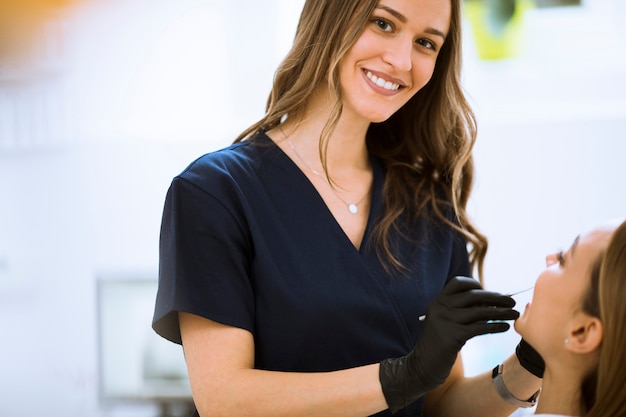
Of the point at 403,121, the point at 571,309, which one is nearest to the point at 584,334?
the point at 571,309

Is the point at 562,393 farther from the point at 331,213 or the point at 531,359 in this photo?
the point at 331,213

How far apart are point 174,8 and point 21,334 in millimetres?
1424

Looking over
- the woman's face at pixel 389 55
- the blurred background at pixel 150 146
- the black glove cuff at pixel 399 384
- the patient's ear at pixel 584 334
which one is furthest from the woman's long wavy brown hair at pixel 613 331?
the blurred background at pixel 150 146

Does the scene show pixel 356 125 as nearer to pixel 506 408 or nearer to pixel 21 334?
pixel 506 408

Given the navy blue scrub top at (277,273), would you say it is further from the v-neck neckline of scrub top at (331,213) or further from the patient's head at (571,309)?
the patient's head at (571,309)

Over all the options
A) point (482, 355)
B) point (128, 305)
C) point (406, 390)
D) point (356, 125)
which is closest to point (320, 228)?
point (356, 125)

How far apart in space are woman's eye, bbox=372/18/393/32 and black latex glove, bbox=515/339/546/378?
67cm

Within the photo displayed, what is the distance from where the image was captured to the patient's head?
1284mm

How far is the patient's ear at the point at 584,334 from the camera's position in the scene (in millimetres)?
1267

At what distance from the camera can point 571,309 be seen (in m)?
1.31

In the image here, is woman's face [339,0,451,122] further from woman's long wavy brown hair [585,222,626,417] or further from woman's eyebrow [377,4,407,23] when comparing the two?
woman's long wavy brown hair [585,222,626,417]

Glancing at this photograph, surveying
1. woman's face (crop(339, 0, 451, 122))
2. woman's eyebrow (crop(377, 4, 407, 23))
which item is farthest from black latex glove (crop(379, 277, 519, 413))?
woman's eyebrow (crop(377, 4, 407, 23))

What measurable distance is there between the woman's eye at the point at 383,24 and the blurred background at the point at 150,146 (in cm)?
127

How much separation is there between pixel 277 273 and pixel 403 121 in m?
0.59
